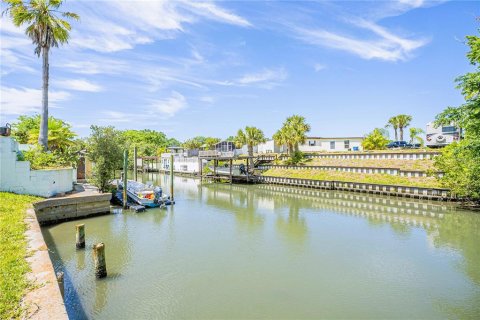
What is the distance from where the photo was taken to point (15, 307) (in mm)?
5547

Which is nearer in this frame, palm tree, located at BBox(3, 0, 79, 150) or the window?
palm tree, located at BBox(3, 0, 79, 150)

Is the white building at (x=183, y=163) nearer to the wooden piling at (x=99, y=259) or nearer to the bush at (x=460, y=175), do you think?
the bush at (x=460, y=175)

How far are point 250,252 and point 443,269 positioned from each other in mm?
8545

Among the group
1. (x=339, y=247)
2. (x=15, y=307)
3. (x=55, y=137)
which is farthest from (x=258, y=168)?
(x=15, y=307)

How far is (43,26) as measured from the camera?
22.4 meters

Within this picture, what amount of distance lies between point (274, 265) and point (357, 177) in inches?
1125

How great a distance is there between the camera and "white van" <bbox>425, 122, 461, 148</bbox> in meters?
36.8

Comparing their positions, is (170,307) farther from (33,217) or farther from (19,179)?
(19,179)

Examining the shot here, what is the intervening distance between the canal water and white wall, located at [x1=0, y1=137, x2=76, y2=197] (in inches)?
122

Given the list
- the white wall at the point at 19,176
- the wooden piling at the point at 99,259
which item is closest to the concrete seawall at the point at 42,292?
the wooden piling at the point at 99,259

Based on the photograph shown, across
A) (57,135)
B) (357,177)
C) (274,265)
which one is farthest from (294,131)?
(274,265)

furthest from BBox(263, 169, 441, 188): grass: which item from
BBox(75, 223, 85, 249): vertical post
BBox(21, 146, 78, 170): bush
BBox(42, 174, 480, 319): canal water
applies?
BBox(75, 223, 85, 249): vertical post

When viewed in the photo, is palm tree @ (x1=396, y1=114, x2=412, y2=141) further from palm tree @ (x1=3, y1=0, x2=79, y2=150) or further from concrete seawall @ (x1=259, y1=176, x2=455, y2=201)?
palm tree @ (x1=3, y1=0, x2=79, y2=150)

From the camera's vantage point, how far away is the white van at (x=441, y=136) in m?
36.8
